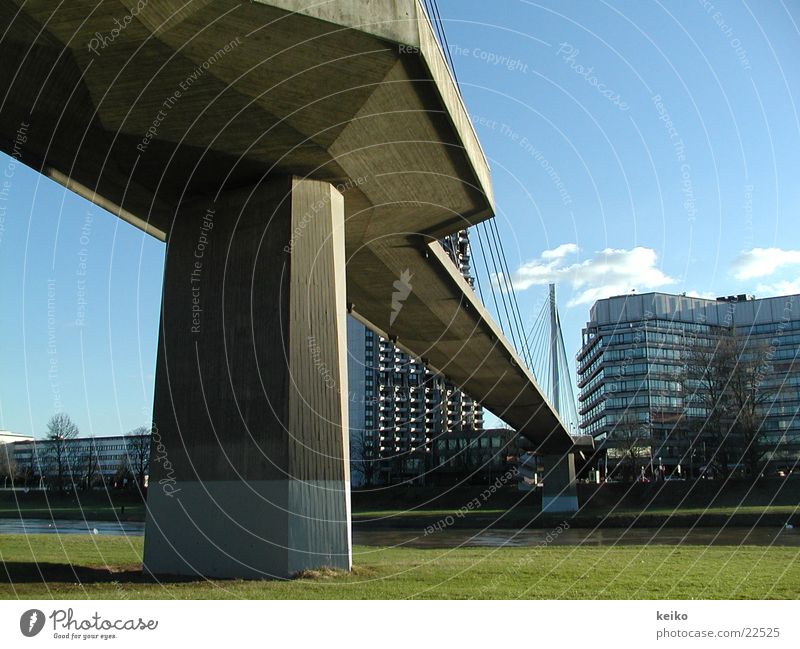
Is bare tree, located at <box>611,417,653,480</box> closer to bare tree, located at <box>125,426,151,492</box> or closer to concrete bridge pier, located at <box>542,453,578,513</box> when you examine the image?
concrete bridge pier, located at <box>542,453,578,513</box>

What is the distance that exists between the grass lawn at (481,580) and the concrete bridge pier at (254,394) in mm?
1055

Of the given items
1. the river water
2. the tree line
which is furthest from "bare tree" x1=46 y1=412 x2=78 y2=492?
the river water

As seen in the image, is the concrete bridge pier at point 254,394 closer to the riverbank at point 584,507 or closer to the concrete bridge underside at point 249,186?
the concrete bridge underside at point 249,186

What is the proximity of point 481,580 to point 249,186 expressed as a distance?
31.8ft

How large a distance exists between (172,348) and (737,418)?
45313mm

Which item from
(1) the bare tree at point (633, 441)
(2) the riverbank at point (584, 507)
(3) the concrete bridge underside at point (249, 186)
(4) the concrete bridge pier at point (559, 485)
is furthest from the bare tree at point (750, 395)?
(3) the concrete bridge underside at point (249, 186)

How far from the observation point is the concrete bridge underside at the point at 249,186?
11.7 metres

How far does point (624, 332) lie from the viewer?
360ft

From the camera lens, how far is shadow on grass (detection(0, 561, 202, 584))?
1427cm

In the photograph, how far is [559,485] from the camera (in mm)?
57188

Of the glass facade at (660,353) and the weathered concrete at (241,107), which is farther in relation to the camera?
the glass facade at (660,353)

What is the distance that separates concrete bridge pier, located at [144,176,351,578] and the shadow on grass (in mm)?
590

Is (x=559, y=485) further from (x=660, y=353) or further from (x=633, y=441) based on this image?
(x=660, y=353)

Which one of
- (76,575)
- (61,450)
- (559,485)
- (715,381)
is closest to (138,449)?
(61,450)
